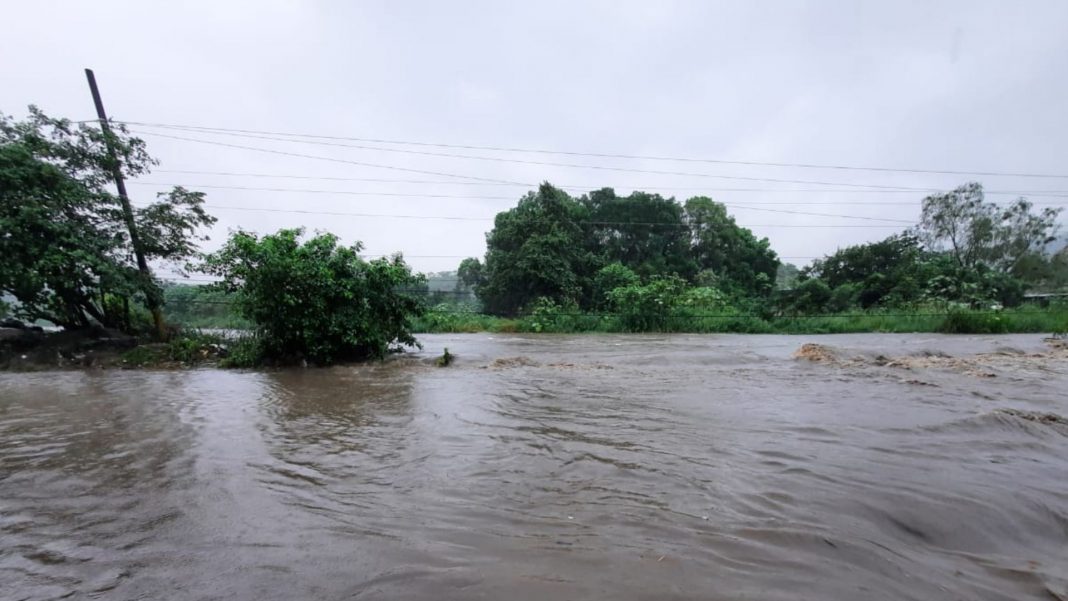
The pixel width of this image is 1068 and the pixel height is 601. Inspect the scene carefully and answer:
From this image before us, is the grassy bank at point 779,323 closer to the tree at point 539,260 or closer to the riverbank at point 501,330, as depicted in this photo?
the riverbank at point 501,330

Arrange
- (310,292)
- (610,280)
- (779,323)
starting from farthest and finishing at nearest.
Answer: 1. (610,280)
2. (779,323)
3. (310,292)

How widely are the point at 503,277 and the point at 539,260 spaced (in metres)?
2.43

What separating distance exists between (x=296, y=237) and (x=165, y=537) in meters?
9.37

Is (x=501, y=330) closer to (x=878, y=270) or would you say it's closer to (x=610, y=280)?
(x=610, y=280)

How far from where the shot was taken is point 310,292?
1119 centimetres

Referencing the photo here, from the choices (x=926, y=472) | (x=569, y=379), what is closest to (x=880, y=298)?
(x=569, y=379)

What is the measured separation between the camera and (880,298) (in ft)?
101

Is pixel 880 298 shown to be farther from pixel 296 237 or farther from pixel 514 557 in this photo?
pixel 514 557

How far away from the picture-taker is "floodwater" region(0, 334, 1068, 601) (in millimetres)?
2480

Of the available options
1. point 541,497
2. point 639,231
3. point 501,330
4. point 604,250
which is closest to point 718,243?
point 639,231

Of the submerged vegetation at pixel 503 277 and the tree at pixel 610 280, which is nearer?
the submerged vegetation at pixel 503 277

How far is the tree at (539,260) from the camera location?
92.2 feet

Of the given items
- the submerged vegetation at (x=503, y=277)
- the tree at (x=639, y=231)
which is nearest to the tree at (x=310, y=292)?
the submerged vegetation at (x=503, y=277)

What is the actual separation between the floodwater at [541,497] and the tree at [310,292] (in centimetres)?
371
